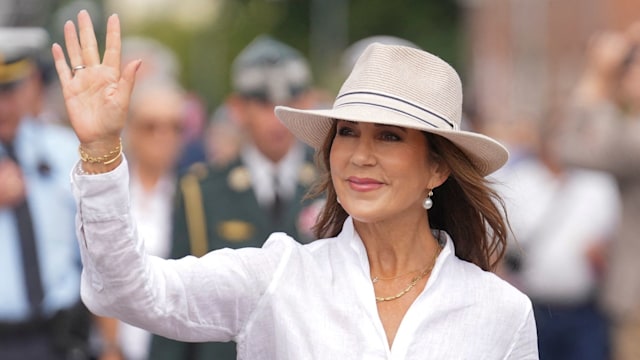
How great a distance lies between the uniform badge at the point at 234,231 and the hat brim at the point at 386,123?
2.53 m

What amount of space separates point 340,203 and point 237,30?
47948 millimetres

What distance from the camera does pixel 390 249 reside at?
4.29 meters

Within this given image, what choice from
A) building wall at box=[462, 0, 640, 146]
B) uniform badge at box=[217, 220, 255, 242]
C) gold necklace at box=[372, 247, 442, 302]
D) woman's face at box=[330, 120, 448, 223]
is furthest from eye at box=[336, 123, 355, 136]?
building wall at box=[462, 0, 640, 146]

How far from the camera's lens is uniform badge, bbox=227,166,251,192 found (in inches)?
280

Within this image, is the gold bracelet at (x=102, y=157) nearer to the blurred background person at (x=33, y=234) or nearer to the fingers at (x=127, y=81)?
the fingers at (x=127, y=81)

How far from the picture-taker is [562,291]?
9570 mm

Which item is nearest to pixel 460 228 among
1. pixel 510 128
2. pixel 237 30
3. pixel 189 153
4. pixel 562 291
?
pixel 562 291

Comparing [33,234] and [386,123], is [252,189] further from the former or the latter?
[386,123]

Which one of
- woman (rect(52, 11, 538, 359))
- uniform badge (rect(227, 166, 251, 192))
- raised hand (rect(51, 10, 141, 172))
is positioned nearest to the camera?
raised hand (rect(51, 10, 141, 172))

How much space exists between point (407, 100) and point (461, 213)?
511 mm

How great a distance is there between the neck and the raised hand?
3.00 feet

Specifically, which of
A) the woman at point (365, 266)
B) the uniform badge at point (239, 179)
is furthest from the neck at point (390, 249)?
the uniform badge at point (239, 179)

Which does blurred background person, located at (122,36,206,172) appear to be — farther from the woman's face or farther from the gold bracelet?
the gold bracelet

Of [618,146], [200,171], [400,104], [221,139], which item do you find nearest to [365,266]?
[400,104]
